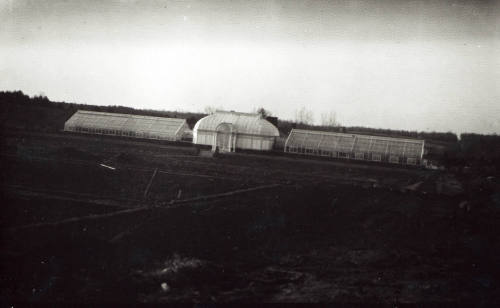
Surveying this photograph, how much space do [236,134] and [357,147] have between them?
10.5 meters

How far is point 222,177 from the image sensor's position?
3100 centimetres

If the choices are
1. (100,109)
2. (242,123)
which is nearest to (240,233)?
(242,123)

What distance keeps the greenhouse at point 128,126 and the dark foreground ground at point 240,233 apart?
9459 mm

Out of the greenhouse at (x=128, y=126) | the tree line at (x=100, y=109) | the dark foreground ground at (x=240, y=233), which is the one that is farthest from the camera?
the greenhouse at (x=128, y=126)

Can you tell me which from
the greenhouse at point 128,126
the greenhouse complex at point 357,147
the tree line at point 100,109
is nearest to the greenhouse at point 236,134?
the greenhouse complex at point 357,147

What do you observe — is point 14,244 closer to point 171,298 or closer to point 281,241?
point 171,298

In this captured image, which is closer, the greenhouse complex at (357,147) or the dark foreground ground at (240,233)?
the dark foreground ground at (240,233)

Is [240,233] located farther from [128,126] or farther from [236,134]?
[128,126]

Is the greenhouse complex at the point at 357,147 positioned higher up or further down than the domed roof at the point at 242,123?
further down

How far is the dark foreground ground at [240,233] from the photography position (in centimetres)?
1847

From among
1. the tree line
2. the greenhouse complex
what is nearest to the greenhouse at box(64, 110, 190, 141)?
the tree line

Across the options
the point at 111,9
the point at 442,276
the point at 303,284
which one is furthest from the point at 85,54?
the point at 442,276

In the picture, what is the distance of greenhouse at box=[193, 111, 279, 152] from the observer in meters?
40.2

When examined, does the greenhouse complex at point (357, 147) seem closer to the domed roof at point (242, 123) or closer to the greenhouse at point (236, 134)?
the greenhouse at point (236, 134)
